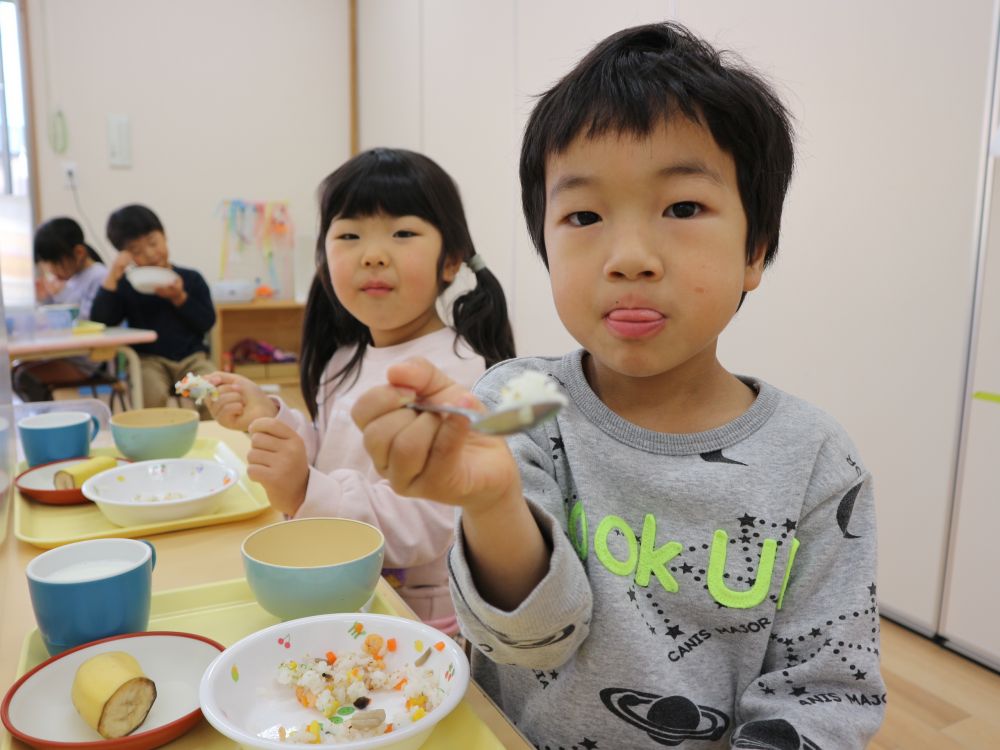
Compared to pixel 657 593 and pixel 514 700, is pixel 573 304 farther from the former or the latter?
pixel 514 700

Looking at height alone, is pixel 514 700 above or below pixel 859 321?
below

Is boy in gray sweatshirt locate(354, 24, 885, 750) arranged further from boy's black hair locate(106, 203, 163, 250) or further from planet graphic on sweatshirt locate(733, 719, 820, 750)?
boy's black hair locate(106, 203, 163, 250)

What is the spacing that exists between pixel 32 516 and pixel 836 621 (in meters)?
0.95

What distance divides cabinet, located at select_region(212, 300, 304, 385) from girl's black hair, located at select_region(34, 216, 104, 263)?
3.61ft

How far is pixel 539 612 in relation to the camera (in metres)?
0.58

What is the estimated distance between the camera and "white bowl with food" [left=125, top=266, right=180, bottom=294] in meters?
3.35

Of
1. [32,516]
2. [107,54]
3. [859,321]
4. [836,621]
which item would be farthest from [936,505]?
[107,54]

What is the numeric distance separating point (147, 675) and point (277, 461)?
0.29 m

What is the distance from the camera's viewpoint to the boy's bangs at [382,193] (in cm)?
120

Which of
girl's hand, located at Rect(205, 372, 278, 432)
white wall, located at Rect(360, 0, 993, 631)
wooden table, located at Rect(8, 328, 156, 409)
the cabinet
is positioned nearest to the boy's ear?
girl's hand, located at Rect(205, 372, 278, 432)

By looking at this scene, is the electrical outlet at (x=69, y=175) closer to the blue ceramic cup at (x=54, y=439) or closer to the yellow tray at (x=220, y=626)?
the blue ceramic cup at (x=54, y=439)

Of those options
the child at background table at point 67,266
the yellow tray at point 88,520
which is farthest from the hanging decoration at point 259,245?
the yellow tray at point 88,520

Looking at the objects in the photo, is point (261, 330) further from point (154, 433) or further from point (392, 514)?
point (392, 514)

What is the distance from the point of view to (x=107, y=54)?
182 inches
